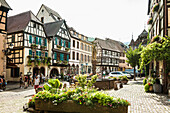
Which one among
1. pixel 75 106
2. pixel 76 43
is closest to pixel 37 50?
pixel 76 43

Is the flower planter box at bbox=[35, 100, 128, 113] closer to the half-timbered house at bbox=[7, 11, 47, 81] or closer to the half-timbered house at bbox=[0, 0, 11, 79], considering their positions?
the half-timbered house at bbox=[0, 0, 11, 79]

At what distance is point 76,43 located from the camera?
35.5 meters

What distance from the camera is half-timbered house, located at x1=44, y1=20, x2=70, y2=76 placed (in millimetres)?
27922

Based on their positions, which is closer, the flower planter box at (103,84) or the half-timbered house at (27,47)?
the flower planter box at (103,84)

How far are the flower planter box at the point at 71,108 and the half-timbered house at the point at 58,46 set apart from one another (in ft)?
69.6

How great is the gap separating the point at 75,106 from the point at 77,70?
29.4 meters

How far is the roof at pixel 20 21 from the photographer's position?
23.5 meters

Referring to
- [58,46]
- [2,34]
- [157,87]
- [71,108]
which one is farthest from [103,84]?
[58,46]

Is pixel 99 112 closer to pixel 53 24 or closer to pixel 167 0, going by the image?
pixel 167 0

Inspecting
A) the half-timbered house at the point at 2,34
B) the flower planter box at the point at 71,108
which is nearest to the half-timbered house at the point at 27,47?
the half-timbered house at the point at 2,34

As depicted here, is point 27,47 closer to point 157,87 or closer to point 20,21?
point 20,21

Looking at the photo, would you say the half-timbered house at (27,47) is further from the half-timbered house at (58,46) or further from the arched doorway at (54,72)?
the arched doorway at (54,72)

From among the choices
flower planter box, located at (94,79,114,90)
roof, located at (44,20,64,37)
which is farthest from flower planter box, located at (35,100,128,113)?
roof, located at (44,20,64,37)

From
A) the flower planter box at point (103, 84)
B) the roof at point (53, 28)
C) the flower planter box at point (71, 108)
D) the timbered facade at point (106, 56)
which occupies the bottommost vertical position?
the flower planter box at point (103, 84)
